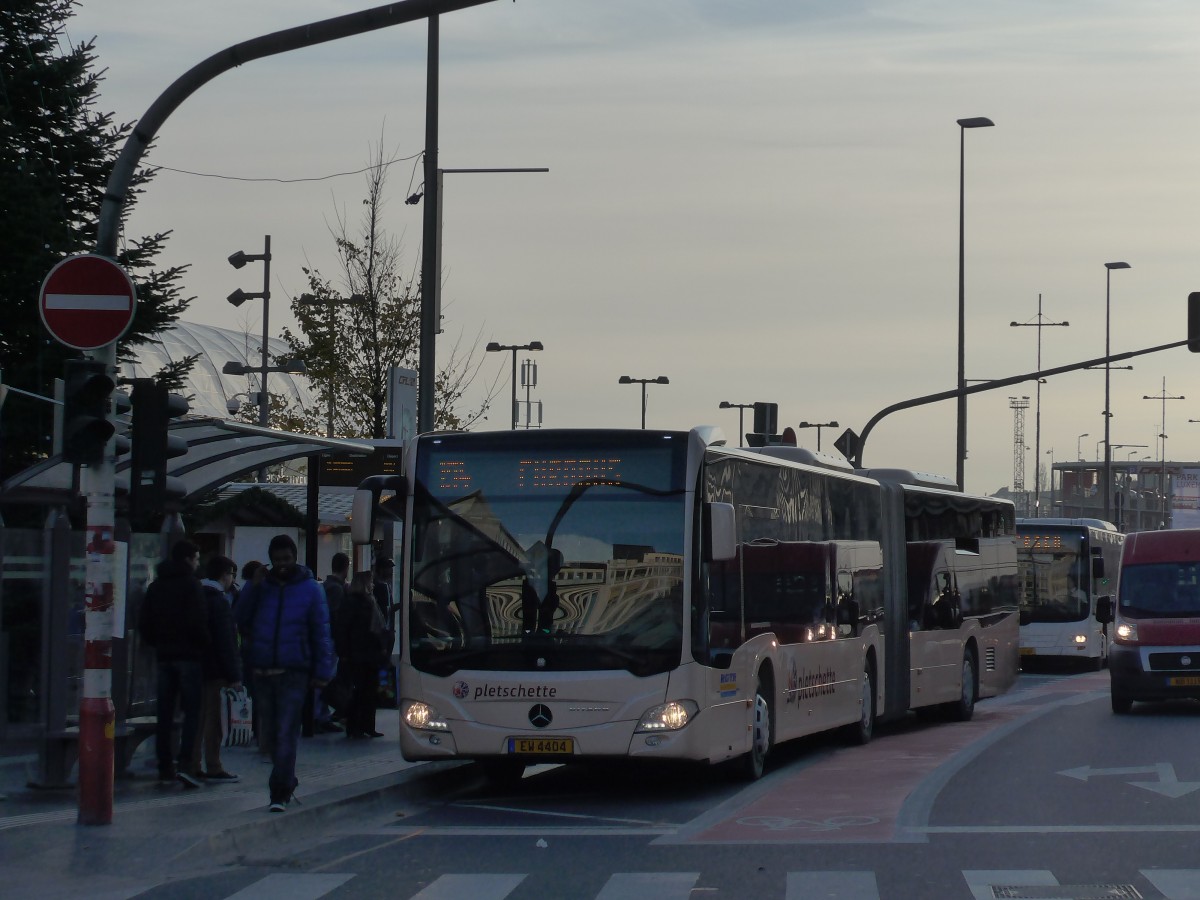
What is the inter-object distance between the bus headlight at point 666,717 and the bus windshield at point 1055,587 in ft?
86.2

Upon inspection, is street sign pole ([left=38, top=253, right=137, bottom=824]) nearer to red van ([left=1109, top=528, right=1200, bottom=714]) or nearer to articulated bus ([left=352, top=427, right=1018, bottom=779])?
articulated bus ([left=352, top=427, right=1018, bottom=779])

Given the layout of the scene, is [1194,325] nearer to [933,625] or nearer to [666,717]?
[933,625]

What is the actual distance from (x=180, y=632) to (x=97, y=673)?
213cm

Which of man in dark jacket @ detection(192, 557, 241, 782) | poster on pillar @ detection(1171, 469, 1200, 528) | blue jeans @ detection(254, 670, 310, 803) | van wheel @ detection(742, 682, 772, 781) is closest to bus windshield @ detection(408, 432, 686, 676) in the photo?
man in dark jacket @ detection(192, 557, 241, 782)

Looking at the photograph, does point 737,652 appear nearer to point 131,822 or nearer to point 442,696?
point 442,696

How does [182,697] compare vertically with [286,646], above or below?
below

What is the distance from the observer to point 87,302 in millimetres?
12547

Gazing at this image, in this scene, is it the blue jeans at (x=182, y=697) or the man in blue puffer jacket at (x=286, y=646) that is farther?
the blue jeans at (x=182, y=697)

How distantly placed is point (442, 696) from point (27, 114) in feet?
62.8

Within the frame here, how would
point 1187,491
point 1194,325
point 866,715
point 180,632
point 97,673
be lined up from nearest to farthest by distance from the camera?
point 97,673 < point 180,632 < point 866,715 < point 1194,325 < point 1187,491

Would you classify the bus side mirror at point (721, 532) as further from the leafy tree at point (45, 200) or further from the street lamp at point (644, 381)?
the street lamp at point (644, 381)

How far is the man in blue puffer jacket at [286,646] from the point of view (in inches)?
519

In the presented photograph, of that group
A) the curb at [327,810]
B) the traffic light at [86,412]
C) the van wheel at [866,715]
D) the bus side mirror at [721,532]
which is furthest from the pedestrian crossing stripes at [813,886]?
the van wheel at [866,715]

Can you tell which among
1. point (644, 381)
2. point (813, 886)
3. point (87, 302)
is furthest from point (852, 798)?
point (644, 381)
